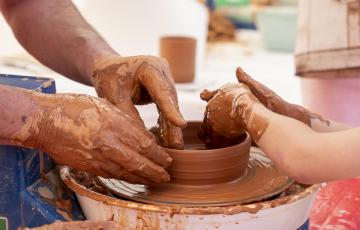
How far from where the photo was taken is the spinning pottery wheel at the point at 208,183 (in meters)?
1.28

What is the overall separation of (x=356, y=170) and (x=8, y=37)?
381 cm

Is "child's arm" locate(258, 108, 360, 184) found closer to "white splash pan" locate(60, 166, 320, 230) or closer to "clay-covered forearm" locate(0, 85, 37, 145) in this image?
"white splash pan" locate(60, 166, 320, 230)

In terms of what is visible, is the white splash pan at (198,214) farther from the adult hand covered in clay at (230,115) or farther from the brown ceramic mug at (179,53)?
the brown ceramic mug at (179,53)

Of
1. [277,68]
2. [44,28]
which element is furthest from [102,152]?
[277,68]

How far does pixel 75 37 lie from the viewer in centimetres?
182

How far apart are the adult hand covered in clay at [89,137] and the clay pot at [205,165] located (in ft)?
0.22

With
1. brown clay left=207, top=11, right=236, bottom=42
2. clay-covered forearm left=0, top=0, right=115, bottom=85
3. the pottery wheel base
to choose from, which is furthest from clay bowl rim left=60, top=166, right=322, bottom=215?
brown clay left=207, top=11, right=236, bottom=42

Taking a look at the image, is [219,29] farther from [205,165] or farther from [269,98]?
[205,165]

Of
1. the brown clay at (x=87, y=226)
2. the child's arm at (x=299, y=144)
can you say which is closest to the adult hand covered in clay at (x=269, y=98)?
the child's arm at (x=299, y=144)

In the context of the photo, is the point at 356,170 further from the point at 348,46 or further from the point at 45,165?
the point at 348,46

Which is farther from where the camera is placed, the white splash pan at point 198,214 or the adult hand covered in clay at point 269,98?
the adult hand covered in clay at point 269,98

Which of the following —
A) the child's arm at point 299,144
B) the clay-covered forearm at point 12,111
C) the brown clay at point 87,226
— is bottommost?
the brown clay at point 87,226

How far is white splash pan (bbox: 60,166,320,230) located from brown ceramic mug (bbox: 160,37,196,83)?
6.45ft

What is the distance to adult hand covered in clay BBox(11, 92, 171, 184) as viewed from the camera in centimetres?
125
